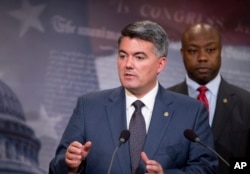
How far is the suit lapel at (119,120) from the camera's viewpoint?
260 cm

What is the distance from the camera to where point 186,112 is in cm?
273

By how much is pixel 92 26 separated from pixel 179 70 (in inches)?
27.8

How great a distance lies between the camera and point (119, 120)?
2.69 metres

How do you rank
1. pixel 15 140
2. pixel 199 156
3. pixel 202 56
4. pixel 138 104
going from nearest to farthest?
pixel 199 156, pixel 138 104, pixel 202 56, pixel 15 140

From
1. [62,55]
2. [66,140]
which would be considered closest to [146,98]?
[66,140]

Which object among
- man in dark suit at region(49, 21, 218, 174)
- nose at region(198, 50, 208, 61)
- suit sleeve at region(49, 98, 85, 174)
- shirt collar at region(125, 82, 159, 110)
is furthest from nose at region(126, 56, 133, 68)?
nose at region(198, 50, 208, 61)

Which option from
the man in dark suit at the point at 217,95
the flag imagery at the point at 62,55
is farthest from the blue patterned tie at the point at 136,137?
the flag imagery at the point at 62,55

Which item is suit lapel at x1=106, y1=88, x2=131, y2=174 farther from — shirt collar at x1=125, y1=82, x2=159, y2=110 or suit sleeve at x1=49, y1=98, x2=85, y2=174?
suit sleeve at x1=49, y1=98, x2=85, y2=174

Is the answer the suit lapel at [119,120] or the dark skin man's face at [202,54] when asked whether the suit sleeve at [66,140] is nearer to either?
the suit lapel at [119,120]

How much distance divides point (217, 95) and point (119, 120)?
0.99 meters

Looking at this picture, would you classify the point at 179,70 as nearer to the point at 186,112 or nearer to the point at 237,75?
the point at 237,75

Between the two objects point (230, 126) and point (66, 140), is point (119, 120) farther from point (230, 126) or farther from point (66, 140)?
point (230, 126)

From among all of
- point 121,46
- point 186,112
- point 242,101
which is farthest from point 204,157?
point 242,101

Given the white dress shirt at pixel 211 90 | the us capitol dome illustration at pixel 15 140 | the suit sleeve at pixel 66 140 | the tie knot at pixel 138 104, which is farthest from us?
the us capitol dome illustration at pixel 15 140
